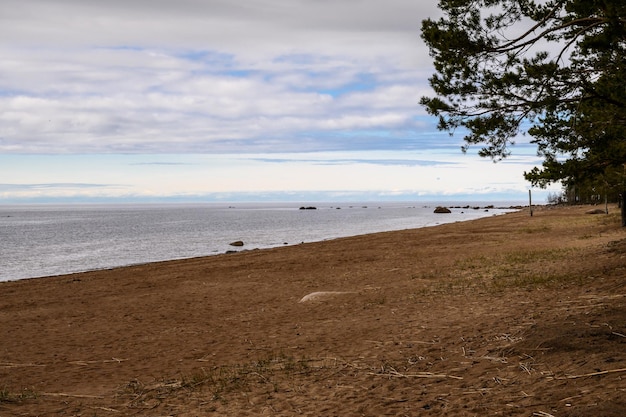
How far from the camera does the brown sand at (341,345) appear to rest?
6.80 metres

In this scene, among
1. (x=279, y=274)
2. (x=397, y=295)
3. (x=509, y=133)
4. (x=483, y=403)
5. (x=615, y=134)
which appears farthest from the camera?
(x=279, y=274)

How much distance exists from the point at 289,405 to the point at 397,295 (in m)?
8.49

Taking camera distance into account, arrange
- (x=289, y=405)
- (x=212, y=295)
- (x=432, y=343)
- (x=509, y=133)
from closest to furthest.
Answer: (x=289, y=405) < (x=432, y=343) < (x=509, y=133) < (x=212, y=295)

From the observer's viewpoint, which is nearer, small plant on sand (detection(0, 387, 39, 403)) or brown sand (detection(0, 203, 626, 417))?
brown sand (detection(0, 203, 626, 417))

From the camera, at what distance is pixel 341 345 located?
1009 cm

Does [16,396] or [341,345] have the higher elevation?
[341,345]

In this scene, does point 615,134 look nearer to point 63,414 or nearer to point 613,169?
point 613,169

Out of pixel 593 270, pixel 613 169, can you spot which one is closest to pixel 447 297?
pixel 593 270

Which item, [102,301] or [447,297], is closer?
[447,297]

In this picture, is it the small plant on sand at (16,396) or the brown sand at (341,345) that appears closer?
the brown sand at (341,345)

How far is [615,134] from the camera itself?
1258cm

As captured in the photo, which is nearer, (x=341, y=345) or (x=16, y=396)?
(x=16, y=396)

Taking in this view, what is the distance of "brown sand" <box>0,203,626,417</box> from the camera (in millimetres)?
6805

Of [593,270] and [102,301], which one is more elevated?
[593,270]
